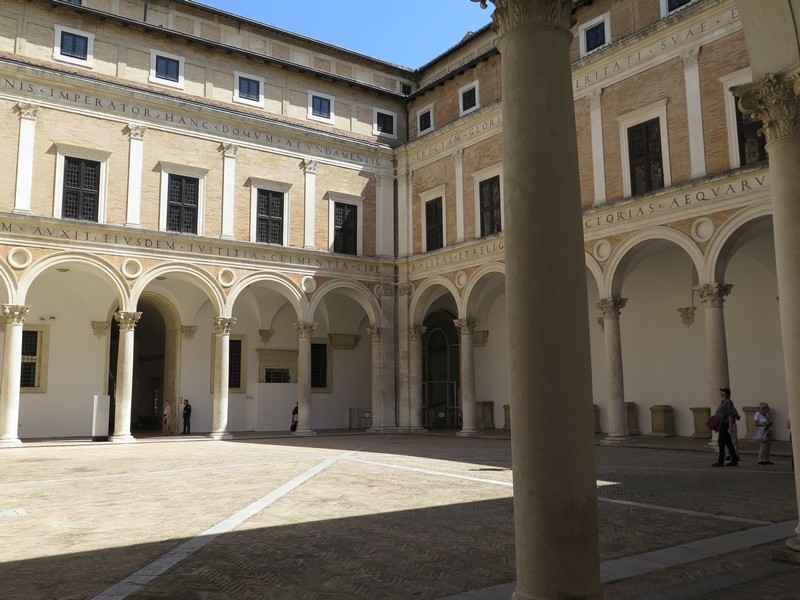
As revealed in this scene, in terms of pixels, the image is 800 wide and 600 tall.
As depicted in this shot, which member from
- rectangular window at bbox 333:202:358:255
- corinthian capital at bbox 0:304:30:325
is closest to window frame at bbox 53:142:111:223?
corinthian capital at bbox 0:304:30:325

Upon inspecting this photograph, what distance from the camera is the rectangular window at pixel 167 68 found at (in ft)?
80.5

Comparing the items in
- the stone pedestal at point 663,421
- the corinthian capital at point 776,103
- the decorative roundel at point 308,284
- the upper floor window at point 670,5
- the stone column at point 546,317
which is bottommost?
the stone pedestal at point 663,421

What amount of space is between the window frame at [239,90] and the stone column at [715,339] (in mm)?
16932

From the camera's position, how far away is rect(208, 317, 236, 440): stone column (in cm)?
2375

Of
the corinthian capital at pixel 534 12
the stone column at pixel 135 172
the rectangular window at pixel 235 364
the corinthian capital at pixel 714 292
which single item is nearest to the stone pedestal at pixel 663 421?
the corinthian capital at pixel 714 292

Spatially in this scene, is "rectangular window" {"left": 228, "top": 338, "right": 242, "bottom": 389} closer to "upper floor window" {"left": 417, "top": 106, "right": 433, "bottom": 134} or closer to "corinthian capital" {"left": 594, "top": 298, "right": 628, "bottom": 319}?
"upper floor window" {"left": 417, "top": 106, "right": 433, "bottom": 134}

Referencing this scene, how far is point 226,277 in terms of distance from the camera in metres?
24.6

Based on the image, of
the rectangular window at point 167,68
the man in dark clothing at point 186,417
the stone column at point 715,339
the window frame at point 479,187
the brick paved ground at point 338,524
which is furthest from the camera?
the man in dark clothing at point 186,417

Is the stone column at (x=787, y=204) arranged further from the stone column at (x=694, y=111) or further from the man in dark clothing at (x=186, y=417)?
the man in dark clothing at (x=186, y=417)

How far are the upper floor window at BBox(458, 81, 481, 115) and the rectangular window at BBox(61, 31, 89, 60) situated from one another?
1331cm

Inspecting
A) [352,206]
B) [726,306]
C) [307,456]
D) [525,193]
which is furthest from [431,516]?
[352,206]

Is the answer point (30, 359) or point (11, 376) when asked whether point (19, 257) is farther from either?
point (30, 359)

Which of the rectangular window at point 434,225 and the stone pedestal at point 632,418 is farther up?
the rectangular window at point 434,225

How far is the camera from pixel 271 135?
1026 inches
